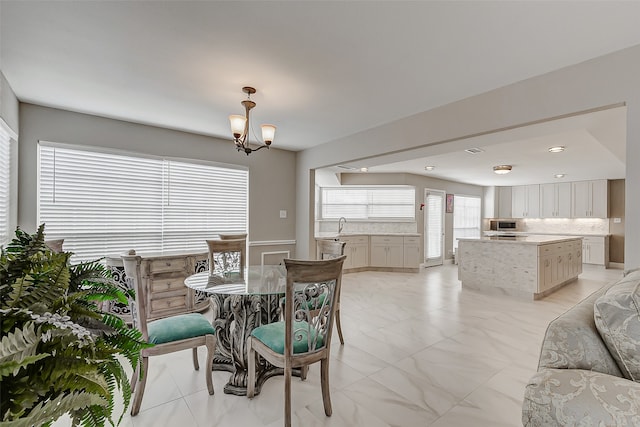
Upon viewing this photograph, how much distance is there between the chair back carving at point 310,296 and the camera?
186 cm

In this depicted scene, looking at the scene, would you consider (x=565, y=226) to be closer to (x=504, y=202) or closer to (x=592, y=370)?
(x=504, y=202)

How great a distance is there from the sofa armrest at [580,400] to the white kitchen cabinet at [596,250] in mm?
9416

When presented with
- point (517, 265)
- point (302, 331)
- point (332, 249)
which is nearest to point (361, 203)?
point (517, 265)

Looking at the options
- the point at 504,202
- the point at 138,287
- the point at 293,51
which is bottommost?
the point at 138,287

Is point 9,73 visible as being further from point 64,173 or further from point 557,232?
point 557,232

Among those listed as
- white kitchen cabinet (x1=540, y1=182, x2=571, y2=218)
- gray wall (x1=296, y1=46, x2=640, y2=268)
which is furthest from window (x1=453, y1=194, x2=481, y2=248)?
gray wall (x1=296, y1=46, x2=640, y2=268)

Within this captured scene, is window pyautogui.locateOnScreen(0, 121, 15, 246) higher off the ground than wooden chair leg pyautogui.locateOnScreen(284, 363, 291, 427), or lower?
higher

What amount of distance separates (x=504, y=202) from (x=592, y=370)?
33.1 feet

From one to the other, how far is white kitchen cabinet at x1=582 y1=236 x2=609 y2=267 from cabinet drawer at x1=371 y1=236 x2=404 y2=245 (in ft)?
17.7

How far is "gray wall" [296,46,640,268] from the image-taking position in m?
2.10

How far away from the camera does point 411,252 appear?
7133 mm

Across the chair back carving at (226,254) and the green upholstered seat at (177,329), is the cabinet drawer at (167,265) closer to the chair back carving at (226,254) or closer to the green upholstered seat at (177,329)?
the chair back carving at (226,254)

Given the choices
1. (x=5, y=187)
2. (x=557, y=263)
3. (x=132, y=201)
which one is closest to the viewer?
(x=5, y=187)

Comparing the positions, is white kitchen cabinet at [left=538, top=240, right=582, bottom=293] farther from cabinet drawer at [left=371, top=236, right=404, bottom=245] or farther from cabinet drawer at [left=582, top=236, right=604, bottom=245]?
cabinet drawer at [left=371, top=236, right=404, bottom=245]
